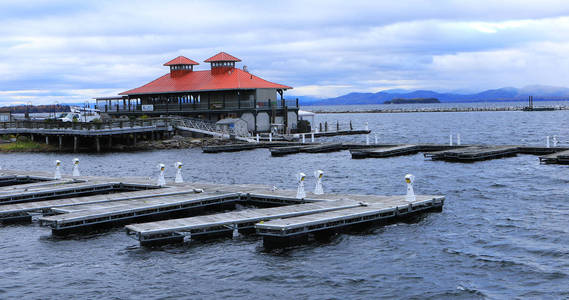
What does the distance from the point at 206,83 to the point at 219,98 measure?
3078mm

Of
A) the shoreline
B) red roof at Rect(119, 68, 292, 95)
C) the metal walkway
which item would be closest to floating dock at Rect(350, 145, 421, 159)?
the shoreline

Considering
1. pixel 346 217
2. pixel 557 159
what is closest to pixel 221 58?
pixel 557 159

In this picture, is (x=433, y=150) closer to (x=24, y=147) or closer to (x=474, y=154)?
(x=474, y=154)

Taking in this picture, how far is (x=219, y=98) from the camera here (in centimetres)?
7512

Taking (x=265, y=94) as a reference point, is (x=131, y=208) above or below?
below

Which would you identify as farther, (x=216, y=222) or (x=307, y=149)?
(x=307, y=149)

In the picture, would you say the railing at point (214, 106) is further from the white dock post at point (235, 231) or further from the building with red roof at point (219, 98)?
the white dock post at point (235, 231)

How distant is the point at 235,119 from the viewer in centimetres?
7019

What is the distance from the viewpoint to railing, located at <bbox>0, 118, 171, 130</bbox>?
64250 millimetres

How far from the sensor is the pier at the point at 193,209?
21438mm

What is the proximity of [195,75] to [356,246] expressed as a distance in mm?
64050

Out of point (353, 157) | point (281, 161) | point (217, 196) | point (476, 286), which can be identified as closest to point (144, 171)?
point (281, 161)

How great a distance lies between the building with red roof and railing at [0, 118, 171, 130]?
258 inches

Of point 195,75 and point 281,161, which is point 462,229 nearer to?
point 281,161
